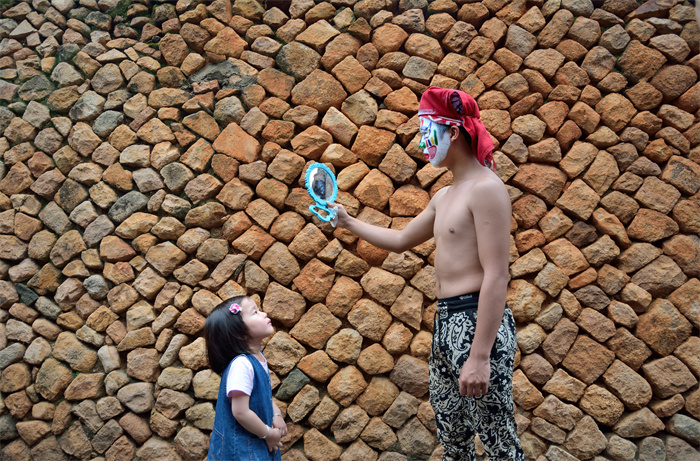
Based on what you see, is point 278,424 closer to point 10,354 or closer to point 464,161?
point 464,161

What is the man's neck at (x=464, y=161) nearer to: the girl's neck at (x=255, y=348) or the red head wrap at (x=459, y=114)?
the red head wrap at (x=459, y=114)

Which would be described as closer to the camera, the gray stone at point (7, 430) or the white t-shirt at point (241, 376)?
the white t-shirt at point (241, 376)

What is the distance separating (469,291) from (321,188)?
0.78 meters

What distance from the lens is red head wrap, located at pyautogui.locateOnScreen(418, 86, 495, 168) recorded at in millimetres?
1751

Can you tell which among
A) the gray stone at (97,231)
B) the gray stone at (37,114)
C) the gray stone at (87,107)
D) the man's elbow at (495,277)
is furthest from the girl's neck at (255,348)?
the gray stone at (37,114)

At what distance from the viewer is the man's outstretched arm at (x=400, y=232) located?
1.97 meters

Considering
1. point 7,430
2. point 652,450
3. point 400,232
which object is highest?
point 400,232

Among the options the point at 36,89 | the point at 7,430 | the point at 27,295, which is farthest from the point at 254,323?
the point at 36,89

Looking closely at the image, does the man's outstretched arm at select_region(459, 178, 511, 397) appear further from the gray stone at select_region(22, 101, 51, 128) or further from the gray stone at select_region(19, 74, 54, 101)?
the gray stone at select_region(19, 74, 54, 101)

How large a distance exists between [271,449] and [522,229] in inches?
71.8

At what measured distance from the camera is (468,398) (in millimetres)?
1682

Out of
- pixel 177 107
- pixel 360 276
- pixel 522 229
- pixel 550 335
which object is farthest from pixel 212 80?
pixel 550 335

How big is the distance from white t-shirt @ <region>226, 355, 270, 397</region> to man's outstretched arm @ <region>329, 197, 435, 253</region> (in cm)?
65

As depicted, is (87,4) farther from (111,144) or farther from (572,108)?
(572,108)
